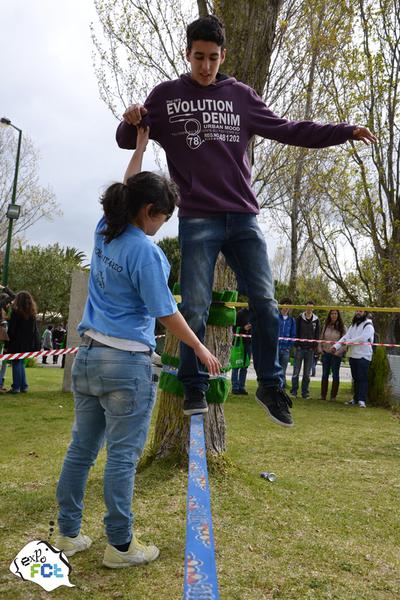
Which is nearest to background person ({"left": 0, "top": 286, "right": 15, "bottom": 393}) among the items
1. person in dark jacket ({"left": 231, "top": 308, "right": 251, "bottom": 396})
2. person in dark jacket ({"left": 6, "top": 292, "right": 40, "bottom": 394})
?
person in dark jacket ({"left": 6, "top": 292, "right": 40, "bottom": 394})

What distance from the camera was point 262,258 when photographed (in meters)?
3.15

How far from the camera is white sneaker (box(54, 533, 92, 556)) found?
2740mm

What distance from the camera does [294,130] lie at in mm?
3150

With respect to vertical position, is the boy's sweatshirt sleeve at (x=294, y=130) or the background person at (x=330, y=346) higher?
the boy's sweatshirt sleeve at (x=294, y=130)

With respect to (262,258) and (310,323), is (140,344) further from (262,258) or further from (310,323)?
(310,323)

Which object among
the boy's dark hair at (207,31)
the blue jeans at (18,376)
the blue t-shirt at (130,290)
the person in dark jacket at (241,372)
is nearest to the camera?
the blue t-shirt at (130,290)

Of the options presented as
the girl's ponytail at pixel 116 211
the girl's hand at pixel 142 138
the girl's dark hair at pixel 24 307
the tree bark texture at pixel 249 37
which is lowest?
the girl's dark hair at pixel 24 307

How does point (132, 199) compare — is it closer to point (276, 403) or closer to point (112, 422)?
point (112, 422)

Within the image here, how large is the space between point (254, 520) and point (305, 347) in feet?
26.8

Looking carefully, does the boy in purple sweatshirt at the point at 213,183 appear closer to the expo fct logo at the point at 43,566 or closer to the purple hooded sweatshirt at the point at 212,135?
the purple hooded sweatshirt at the point at 212,135

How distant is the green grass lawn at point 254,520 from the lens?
2527mm

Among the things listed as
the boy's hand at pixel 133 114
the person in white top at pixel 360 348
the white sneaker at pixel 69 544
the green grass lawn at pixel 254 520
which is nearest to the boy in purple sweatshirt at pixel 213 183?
the boy's hand at pixel 133 114

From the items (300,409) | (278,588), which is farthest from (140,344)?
(300,409)

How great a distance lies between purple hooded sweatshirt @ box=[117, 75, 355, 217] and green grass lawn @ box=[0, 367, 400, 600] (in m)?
1.81
